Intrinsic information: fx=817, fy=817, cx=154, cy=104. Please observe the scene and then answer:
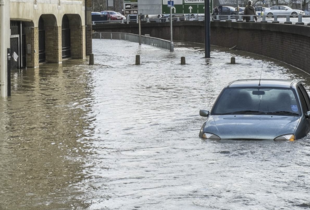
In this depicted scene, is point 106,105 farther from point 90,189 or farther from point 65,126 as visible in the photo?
point 90,189

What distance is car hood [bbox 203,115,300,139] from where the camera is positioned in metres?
14.2

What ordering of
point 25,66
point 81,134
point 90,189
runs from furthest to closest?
1. point 25,66
2. point 81,134
3. point 90,189

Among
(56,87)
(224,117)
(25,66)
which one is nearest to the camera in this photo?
(224,117)

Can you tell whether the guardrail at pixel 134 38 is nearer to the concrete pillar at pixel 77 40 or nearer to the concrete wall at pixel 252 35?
the concrete wall at pixel 252 35

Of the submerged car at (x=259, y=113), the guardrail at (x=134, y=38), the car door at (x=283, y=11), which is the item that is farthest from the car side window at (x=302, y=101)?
the car door at (x=283, y=11)

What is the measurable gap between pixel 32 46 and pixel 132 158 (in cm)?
2824

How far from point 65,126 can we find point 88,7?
36099mm

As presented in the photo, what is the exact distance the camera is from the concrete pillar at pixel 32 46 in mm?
41531

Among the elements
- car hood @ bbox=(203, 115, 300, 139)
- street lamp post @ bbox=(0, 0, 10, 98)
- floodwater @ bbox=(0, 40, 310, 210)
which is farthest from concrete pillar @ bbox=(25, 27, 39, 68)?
car hood @ bbox=(203, 115, 300, 139)

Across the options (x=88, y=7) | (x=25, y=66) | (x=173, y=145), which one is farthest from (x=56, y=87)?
(x=88, y=7)

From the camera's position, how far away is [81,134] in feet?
59.2

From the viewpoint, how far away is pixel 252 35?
54125mm

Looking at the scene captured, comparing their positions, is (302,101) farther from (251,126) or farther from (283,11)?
(283,11)

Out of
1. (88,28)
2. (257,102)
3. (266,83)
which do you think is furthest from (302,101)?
(88,28)
